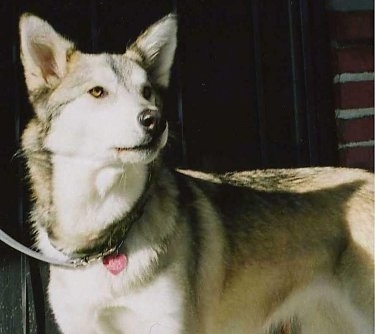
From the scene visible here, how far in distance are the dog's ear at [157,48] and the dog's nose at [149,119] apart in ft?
1.40

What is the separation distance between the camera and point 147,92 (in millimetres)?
2549

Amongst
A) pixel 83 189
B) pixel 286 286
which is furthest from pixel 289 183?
pixel 83 189

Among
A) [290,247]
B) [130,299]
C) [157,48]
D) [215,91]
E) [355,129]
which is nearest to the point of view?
[130,299]

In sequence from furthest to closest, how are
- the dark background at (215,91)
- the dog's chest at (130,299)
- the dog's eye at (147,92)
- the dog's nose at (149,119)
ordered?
the dark background at (215,91)
the dog's eye at (147,92)
the dog's chest at (130,299)
the dog's nose at (149,119)

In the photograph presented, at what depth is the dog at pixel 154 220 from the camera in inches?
95.3

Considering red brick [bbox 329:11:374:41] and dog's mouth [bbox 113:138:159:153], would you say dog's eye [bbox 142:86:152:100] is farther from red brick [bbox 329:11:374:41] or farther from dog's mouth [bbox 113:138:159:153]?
red brick [bbox 329:11:374:41]

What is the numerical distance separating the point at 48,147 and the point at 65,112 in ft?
0.44

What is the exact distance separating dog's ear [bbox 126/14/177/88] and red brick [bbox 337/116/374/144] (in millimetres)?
1174

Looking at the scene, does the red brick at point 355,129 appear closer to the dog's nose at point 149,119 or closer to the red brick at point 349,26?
the red brick at point 349,26

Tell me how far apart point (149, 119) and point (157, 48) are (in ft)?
1.68

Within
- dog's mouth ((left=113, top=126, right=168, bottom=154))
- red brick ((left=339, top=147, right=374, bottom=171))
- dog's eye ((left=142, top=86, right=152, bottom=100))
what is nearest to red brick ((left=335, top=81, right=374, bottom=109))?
red brick ((left=339, top=147, right=374, bottom=171))

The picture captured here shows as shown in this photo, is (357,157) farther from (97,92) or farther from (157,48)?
(97,92)

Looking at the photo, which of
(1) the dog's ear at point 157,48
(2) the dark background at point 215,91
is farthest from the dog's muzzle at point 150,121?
(2) the dark background at point 215,91

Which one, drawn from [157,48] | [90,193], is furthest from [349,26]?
[90,193]
